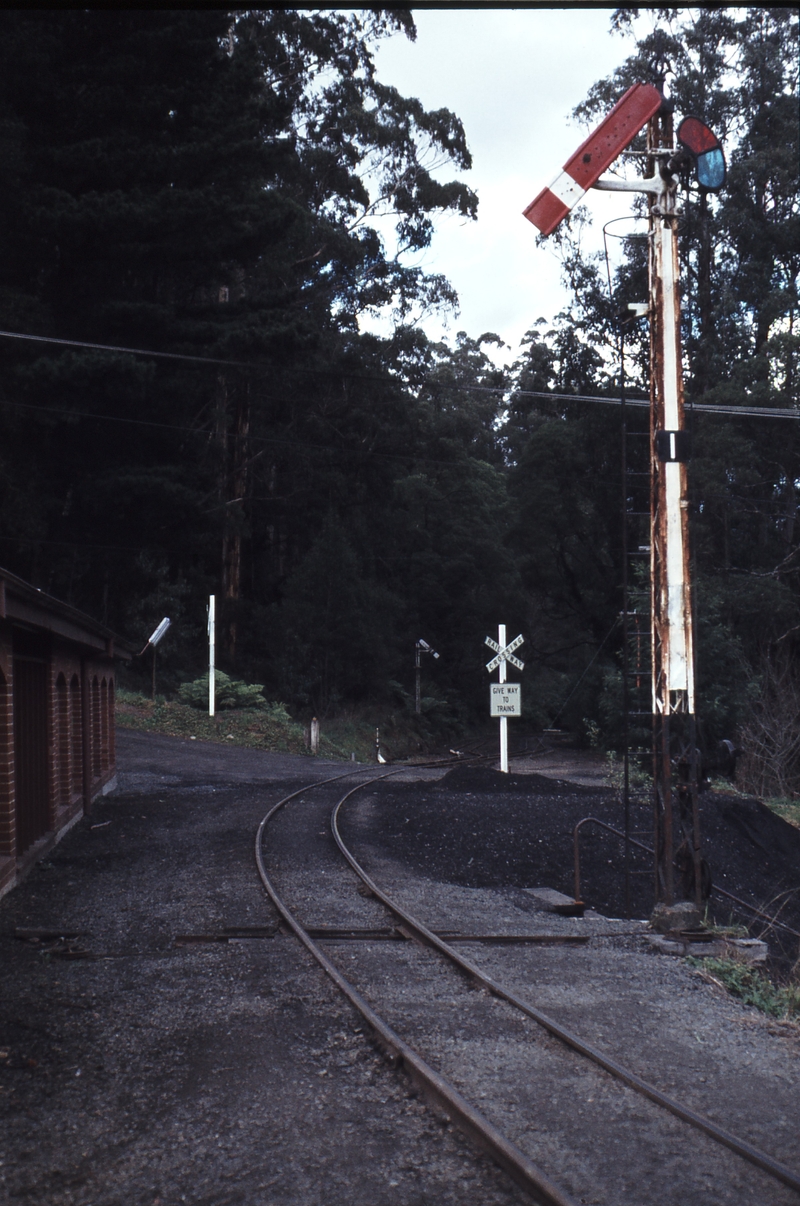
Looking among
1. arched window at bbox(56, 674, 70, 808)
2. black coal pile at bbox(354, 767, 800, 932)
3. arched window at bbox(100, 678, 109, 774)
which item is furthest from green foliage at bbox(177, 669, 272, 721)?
arched window at bbox(56, 674, 70, 808)

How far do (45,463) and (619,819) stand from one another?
24.3 meters

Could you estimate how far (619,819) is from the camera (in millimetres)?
16312

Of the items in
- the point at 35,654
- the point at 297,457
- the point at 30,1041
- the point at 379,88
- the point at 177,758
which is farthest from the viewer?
the point at 297,457

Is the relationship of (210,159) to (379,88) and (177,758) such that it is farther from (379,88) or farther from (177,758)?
(177,758)

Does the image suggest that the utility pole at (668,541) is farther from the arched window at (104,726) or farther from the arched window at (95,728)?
the arched window at (104,726)

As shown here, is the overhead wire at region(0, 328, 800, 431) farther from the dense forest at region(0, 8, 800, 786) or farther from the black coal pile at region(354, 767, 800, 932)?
the black coal pile at region(354, 767, 800, 932)

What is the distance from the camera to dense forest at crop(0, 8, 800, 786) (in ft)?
99.9

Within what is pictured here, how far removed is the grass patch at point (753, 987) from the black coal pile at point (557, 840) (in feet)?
5.33

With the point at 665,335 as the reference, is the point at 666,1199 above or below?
below

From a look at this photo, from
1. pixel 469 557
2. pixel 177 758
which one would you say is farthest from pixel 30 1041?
pixel 469 557

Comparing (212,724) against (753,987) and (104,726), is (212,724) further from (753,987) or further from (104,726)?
(753,987)

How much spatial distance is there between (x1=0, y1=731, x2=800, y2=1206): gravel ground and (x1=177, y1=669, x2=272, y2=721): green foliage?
22339 mm

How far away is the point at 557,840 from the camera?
14.4 m

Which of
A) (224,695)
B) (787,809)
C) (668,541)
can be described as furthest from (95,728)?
(224,695)
